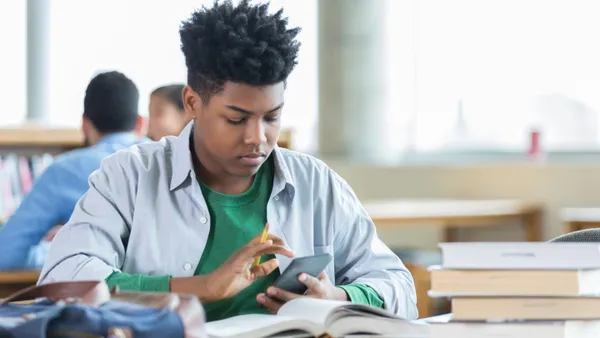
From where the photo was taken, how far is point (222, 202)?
6.37 feet

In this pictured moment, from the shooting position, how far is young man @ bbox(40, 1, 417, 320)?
1854 millimetres

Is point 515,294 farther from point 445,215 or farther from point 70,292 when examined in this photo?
point 445,215

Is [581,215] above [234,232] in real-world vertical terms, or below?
below

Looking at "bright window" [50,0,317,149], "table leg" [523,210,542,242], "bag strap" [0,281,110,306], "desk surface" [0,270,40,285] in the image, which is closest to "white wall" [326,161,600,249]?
"table leg" [523,210,542,242]

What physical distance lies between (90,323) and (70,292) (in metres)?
0.18

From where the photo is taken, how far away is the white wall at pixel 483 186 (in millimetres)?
5234

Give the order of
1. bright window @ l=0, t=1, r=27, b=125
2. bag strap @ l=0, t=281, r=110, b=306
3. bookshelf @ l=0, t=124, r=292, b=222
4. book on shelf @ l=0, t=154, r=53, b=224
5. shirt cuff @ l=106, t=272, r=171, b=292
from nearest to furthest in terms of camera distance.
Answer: bag strap @ l=0, t=281, r=110, b=306
shirt cuff @ l=106, t=272, r=171, b=292
bookshelf @ l=0, t=124, r=292, b=222
book on shelf @ l=0, t=154, r=53, b=224
bright window @ l=0, t=1, r=27, b=125

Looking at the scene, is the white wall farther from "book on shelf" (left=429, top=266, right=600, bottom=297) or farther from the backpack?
the backpack

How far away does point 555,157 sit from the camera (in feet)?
18.3

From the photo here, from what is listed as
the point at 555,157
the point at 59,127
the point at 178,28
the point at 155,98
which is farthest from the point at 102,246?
the point at 555,157

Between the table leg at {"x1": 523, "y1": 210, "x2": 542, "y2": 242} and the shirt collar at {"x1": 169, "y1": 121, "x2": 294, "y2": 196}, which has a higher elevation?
the shirt collar at {"x1": 169, "y1": 121, "x2": 294, "y2": 196}

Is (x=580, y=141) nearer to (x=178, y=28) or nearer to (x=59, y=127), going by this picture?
(x=59, y=127)

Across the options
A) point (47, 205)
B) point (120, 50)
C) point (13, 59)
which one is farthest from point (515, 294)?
point (13, 59)

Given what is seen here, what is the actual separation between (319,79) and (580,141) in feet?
5.22
